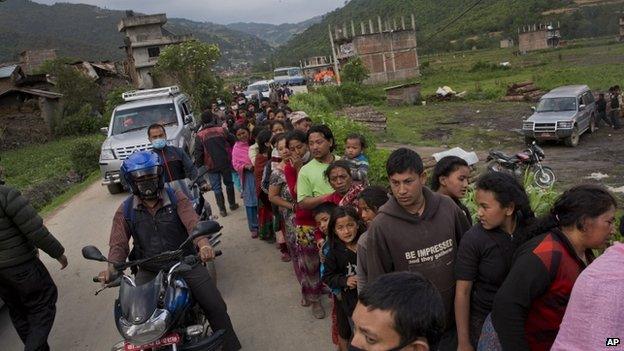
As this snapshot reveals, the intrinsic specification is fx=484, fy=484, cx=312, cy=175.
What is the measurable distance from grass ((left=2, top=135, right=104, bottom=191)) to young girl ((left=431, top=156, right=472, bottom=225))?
14.7m

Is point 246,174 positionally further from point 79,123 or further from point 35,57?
point 35,57

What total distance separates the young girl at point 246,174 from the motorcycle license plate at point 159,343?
13.5ft

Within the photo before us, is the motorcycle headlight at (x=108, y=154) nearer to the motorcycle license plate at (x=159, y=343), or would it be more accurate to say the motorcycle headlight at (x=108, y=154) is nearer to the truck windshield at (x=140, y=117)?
the truck windshield at (x=140, y=117)

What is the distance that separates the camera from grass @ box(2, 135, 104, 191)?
16.8 m

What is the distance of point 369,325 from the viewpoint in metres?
1.59

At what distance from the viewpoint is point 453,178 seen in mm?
3498

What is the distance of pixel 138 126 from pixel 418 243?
1011 centimetres

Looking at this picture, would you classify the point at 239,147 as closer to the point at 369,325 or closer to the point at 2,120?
the point at 369,325

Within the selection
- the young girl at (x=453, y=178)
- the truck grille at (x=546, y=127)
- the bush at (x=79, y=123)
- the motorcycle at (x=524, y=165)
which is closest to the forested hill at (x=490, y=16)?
the bush at (x=79, y=123)

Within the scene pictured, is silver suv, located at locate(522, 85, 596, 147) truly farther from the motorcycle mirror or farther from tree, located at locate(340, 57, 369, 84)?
tree, located at locate(340, 57, 369, 84)

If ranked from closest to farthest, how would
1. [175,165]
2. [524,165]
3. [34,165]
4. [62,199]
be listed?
[175,165] < [524,165] < [62,199] < [34,165]

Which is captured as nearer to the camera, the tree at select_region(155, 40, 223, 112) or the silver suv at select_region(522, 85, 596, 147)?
the silver suv at select_region(522, 85, 596, 147)

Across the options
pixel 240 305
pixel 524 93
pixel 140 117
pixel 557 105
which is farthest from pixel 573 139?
pixel 240 305

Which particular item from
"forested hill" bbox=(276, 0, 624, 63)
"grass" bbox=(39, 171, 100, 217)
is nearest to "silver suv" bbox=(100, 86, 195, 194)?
"grass" bbox=(39, 171, 100, 217)
